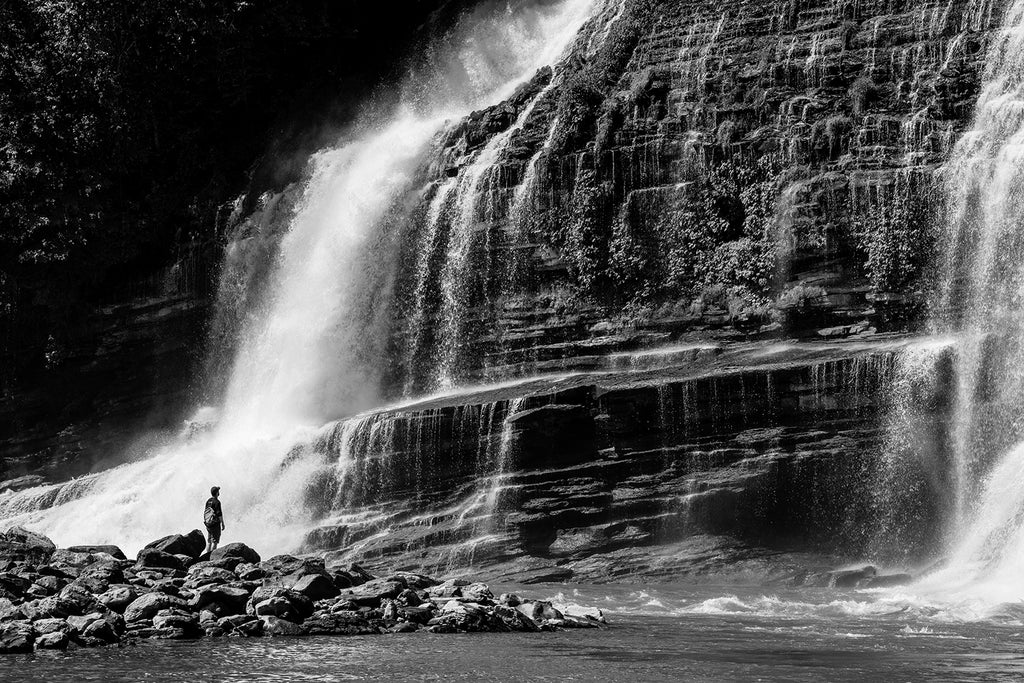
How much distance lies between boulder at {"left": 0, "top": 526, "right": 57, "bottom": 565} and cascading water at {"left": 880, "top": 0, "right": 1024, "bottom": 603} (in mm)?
15741

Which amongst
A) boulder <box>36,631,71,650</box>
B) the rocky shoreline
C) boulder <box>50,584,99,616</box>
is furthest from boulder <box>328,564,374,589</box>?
boulder <box>36,631,71,650</box>

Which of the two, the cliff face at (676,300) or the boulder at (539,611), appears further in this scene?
the cliff face at (676,300)

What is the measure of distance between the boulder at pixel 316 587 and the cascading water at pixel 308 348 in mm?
9698

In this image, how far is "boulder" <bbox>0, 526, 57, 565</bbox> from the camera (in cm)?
2180

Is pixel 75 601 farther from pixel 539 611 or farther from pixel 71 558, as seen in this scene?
pixel 539 611

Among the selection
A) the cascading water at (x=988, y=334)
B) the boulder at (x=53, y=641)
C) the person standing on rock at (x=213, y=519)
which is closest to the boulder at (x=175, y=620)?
the boulder at (x=53, y=641)

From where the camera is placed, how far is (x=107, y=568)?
64.4 ft

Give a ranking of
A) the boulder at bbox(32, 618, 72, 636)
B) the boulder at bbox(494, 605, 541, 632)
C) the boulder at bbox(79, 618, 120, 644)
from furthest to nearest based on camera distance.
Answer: the boulder at bbox(494, 605, 541, 632)
the boulder at bbox(32, 618, 72, 636)
the boulder at bbox(79, 618, 120, 644)

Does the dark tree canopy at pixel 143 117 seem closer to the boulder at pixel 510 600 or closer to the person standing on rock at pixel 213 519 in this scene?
the person standing on rock at pixel 213 519

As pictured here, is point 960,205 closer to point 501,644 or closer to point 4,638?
point 501,644

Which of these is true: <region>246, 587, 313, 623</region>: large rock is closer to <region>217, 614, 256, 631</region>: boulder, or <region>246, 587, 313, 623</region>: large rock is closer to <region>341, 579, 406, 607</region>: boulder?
<region>217, 614, 256, 631</region>: boulder

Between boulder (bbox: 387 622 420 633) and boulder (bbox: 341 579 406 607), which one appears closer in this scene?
boulder (bbox: 387 622 420 633)

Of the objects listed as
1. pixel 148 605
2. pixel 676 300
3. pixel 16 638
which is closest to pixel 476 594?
pixel 148 605

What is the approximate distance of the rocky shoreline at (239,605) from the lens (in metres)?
16.2
